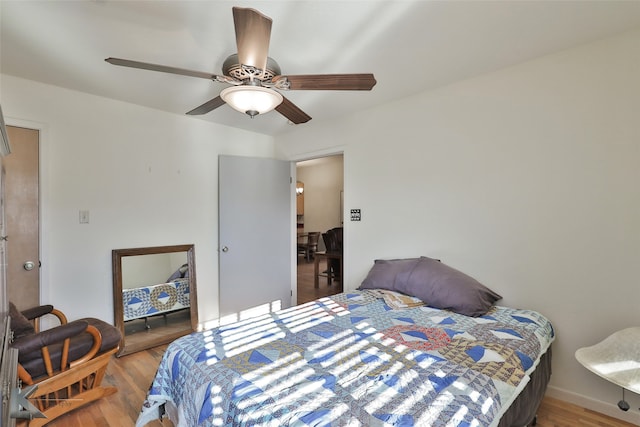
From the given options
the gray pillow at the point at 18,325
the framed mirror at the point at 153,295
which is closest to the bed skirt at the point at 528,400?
the gray pillow at the point at 18,325

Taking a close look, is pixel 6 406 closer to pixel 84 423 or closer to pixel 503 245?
pixel 84 423

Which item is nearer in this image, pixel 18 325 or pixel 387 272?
pixel 18 325

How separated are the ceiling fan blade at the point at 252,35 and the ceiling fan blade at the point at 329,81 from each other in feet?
0.65

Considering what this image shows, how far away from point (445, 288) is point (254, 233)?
234 centimetres

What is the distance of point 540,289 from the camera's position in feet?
7.16

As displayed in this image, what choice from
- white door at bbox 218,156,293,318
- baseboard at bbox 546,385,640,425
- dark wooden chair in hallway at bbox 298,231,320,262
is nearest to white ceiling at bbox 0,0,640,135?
white door at bbox 218,156,293,318

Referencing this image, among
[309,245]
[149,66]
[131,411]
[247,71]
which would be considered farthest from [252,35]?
[309,245]

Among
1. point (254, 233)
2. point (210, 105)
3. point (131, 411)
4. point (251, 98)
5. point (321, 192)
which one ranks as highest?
point (210, 105)

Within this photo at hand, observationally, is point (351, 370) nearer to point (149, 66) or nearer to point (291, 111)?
point (291, 111)

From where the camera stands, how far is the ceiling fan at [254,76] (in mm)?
1384

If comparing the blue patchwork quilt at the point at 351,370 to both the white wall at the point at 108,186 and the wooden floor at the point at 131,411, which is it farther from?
the white wall at the point at 108,186

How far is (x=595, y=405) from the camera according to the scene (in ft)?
6.48

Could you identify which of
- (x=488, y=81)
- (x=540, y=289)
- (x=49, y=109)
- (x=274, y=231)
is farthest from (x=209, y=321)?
(x=488, y=81)

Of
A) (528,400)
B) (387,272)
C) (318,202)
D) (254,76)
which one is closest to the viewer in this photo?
(528,400)
